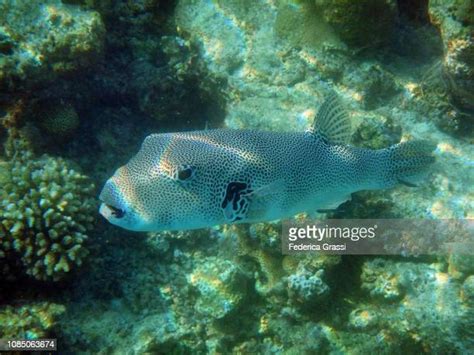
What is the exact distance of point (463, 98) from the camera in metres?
4.88

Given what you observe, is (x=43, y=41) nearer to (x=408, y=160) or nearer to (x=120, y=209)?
(x=120, y=209)

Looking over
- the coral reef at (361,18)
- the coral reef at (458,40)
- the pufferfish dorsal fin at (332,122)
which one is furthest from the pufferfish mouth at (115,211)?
the coral reef at (361,18)

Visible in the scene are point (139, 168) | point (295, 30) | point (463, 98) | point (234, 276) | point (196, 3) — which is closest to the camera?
point (139, 168)

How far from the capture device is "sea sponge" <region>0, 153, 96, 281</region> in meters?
4.31

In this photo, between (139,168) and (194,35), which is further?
(194,35)

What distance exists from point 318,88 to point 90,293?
4.45 m

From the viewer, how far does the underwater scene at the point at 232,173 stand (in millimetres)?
3225

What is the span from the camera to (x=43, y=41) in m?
4.59

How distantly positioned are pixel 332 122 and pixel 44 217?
3.62 metres

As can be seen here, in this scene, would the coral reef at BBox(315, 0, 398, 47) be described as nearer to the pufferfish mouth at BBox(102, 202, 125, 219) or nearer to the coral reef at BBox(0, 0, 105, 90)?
the coral reef at BBox(0, 0, 105, 90)

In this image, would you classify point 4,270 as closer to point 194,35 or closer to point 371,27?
point 194,35

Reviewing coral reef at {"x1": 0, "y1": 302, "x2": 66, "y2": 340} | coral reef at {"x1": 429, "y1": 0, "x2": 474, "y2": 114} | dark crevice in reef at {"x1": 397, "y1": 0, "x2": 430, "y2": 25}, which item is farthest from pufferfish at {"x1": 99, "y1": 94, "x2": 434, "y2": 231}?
dark crevice in reef at {"x1": 397, "y1": 0, "x2": 430, "y2": 25}

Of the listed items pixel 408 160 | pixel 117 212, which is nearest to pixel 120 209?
Result: pixel 117 212

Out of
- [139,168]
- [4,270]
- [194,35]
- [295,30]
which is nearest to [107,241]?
[4,270]
